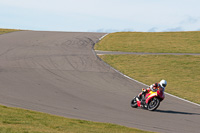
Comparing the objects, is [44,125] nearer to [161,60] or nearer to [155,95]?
[155,95]

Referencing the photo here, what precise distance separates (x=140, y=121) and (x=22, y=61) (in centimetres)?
1574

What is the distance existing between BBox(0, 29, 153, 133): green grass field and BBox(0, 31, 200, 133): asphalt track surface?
1.22 metres

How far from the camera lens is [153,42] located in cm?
4200

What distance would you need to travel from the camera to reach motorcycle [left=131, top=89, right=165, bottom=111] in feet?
50.9

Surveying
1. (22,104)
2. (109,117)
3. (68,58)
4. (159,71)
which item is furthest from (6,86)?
(159,71)

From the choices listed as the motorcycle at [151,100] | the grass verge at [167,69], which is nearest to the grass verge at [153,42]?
the grass verge at [167,69]

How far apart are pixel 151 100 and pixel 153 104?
0.22 meters

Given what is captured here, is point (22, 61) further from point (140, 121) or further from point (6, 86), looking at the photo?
point (140, 121)

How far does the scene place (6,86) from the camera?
17.7m

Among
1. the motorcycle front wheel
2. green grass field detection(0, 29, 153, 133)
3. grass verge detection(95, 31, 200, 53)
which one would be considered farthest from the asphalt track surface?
grass verge detection(95, 31, 200, 53)

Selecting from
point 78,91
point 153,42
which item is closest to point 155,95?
point 78,91

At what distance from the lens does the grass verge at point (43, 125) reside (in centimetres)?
934

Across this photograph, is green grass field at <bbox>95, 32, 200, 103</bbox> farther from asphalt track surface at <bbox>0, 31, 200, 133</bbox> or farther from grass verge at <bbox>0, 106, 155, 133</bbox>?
grass verge at <bbox>0, 106, 155, 133</bbox>

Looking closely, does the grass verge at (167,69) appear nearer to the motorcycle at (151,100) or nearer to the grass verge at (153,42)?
the grass verge at (153,42)
